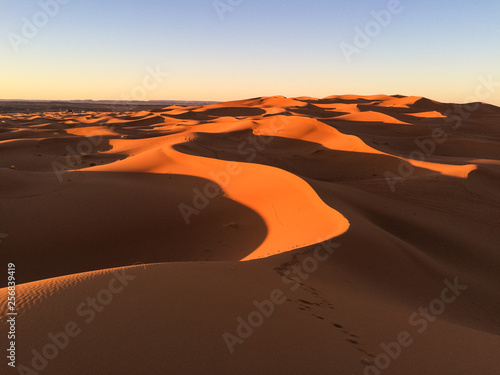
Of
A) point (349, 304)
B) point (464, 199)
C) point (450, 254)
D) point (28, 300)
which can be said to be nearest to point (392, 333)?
point (349, 304)

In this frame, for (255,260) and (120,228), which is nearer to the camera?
(255,260)

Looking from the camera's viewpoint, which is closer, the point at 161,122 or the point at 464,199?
the point at 464,199

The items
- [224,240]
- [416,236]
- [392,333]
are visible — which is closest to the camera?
[392,333]

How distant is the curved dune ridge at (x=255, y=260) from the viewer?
184 cm

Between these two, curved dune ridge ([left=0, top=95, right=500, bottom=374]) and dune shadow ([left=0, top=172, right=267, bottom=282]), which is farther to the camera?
dune shadow ([left=0, top=172, right=267, bottom=282])

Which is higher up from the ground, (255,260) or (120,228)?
(255,260)

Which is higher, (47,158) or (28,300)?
(28,300)

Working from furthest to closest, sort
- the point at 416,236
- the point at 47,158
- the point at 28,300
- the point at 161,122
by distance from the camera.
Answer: the point at 161,122 → the point at 47,158 → the point at 416,236 → the point at 28,300

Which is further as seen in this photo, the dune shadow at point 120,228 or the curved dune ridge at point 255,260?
the dune shadow at point 120,228

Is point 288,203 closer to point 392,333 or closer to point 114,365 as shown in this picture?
point 392,333

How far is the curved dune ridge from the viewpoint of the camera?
6.03ft

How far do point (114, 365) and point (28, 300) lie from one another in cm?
96

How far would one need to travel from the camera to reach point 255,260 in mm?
3238

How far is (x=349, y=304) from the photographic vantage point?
2592 millimetres
